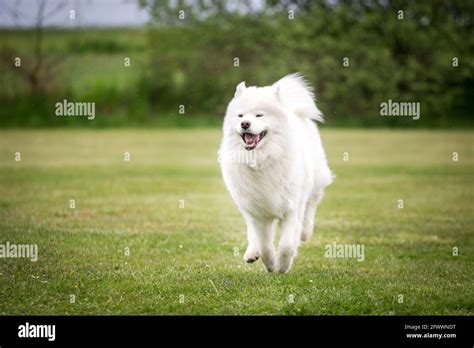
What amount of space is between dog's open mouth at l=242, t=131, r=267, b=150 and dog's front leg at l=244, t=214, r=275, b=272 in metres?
0.70

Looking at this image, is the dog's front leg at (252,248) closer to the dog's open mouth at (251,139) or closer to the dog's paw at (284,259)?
the dog's paw at (284,259)

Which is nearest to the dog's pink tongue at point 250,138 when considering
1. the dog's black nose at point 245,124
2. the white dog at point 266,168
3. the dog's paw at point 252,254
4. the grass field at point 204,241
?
the white dog at point 266,168

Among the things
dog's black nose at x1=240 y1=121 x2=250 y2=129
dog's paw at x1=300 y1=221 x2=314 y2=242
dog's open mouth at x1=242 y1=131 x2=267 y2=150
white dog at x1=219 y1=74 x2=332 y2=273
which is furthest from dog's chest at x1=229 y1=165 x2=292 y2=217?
dog's paw at x1=300 y1=221 x2=314 y2=242

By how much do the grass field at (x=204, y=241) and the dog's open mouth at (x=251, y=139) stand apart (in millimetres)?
1187

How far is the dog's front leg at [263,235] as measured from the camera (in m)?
7.07

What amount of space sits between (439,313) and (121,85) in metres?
22.5

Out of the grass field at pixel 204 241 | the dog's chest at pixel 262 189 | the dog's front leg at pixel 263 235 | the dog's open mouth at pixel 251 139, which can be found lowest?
the grass field at pixel 204 241

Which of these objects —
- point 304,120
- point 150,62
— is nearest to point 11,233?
point 304,120

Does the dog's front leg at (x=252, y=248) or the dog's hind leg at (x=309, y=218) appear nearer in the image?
the dog's front leg at (x=252, y=248)

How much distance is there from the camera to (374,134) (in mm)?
25500

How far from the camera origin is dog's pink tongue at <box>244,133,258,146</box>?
6.71 metres

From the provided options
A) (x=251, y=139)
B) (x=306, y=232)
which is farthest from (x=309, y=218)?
(x=251, y=139)

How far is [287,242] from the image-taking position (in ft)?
22.8
